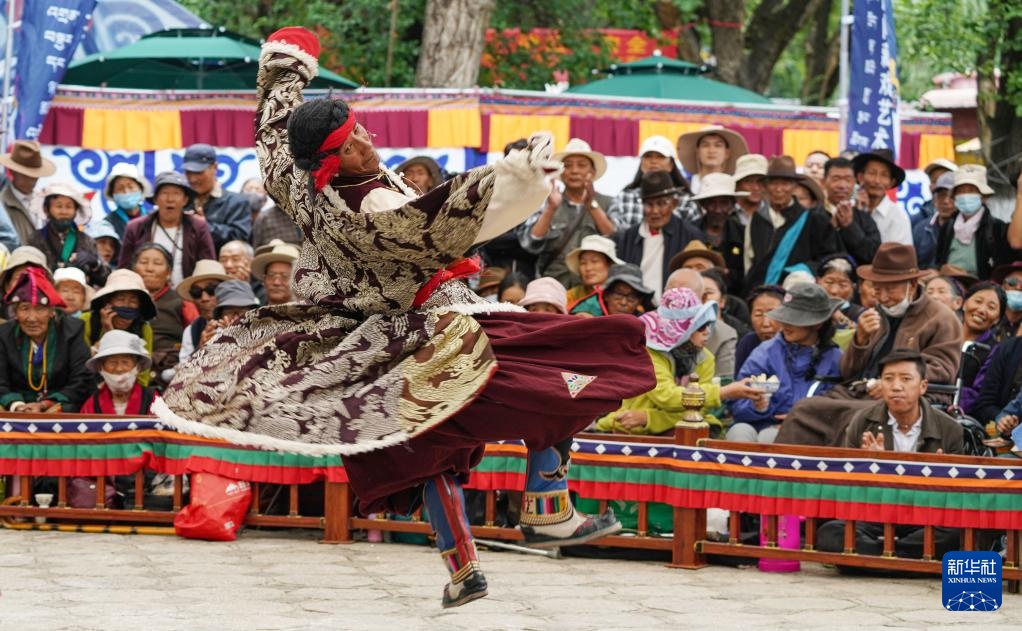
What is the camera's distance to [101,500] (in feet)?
28.3

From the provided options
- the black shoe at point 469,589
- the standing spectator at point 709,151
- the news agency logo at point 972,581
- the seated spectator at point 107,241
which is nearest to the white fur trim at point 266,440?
the black shoe at point 469,589

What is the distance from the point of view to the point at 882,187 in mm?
10516

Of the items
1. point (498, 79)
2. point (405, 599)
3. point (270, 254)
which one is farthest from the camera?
point (498, 79)

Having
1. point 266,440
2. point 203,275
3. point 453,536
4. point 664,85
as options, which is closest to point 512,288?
point 203,275

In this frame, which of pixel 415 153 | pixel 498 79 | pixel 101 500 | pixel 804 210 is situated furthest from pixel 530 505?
pixel 498 79

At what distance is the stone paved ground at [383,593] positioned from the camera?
6.37 m

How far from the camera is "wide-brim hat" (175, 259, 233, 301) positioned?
976cm

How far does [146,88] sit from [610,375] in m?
10.9

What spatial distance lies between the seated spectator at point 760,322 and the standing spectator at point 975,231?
1877 millimetres

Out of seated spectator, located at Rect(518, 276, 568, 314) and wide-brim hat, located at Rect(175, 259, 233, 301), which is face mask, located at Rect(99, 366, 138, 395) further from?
seated spectator, located at Rect(518, 276, 568, 314)

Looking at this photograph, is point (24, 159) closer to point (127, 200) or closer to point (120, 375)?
point (127, 200)

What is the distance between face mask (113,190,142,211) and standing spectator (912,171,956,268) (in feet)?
18.3

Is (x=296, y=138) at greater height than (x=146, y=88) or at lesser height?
lesser

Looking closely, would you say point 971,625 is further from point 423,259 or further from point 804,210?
point 804,210
